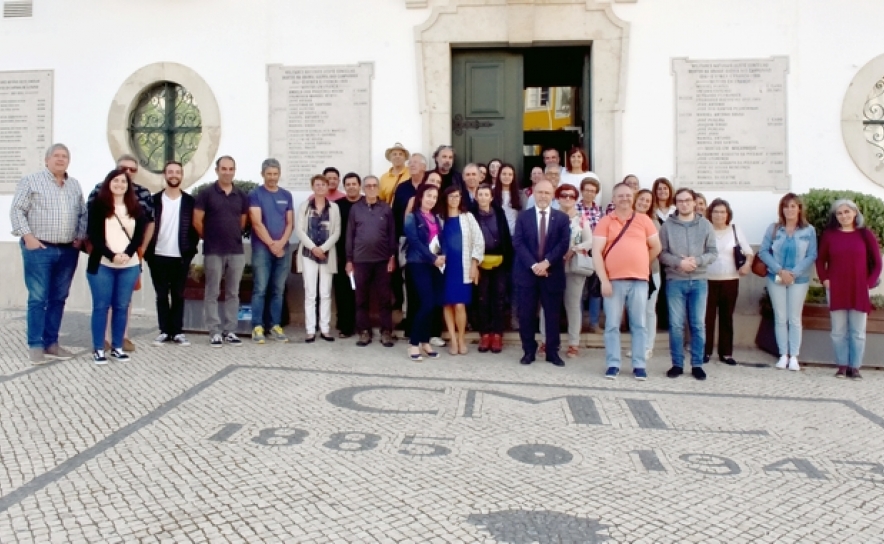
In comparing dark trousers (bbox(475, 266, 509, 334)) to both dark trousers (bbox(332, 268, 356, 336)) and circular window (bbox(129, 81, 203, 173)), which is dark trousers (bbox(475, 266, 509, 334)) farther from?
circular window (bbox(129, 81, 203, 173))

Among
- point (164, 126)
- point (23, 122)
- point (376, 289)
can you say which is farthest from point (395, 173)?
point (23, 122)

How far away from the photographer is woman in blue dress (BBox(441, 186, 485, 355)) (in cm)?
668

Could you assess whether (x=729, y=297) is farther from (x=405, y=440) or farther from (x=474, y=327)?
(x=405, y=440)

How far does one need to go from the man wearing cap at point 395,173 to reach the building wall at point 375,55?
61 cm

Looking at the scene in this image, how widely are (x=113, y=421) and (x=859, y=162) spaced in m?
8.01

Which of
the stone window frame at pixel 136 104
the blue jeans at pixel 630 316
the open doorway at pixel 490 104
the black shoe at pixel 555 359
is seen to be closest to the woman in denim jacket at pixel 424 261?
the black shoe at pixel 555 359

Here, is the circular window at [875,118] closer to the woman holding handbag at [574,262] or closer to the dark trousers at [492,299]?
the woman holding handbag at [574,262]

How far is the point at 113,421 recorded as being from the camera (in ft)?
14.2

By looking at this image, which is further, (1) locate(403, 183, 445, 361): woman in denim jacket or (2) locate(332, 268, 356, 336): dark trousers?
(2) locate(332, 268, 356, 336): dark trousers

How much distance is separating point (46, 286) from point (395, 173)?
367 centimetres

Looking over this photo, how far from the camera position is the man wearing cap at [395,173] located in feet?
26.0

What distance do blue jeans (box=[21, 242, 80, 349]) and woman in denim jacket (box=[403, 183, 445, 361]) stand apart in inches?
115

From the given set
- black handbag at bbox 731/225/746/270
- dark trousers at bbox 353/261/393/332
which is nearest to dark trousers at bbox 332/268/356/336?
dark trousers at bbox 353/261/393/332

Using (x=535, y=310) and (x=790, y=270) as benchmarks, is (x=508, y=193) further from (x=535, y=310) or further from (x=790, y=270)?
(x=790, y=270)
